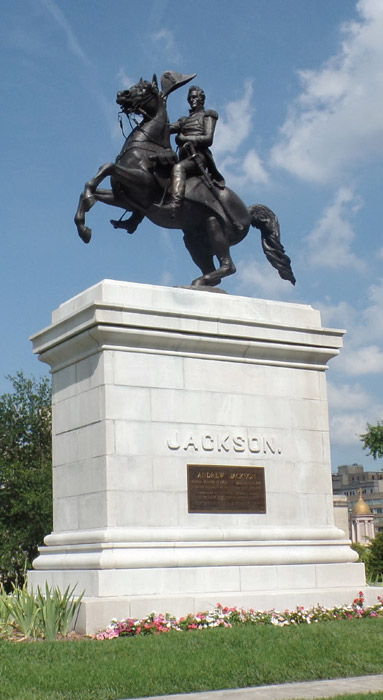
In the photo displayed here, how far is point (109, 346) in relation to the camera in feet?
41.0

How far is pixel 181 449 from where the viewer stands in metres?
12.8

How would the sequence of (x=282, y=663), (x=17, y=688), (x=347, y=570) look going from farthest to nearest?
(x=347, y=570) → (x=282, y=663) → (x=17, y=688)

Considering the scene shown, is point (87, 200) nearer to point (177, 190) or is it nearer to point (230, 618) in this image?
point (177, 190)

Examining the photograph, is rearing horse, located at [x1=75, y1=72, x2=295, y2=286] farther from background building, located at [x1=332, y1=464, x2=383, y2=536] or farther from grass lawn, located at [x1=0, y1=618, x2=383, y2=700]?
background building, located at [x1=332, y1=464, x2=383, y2=536]

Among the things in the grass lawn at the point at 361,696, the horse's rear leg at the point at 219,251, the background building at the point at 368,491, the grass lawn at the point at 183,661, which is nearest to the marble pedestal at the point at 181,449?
the horse's rear leg at the point at 219,251

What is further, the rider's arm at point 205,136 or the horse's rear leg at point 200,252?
the horse's rear leg at point 200,252

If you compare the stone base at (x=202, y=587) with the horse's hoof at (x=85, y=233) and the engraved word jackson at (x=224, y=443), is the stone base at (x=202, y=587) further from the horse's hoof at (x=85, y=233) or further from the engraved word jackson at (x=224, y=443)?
the horse's hoof at (x=85, y=233)

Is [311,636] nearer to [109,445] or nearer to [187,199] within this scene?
[109,445]

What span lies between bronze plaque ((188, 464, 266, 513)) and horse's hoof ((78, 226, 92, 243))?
3.71m

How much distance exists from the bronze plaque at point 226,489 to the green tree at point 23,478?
2715 centimetres

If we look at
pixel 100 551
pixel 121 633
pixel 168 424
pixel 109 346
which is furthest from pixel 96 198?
pixel 121 633

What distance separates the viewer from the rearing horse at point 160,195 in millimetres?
13992

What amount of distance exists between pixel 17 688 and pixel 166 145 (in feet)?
29.8

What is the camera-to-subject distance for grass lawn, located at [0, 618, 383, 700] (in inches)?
329
